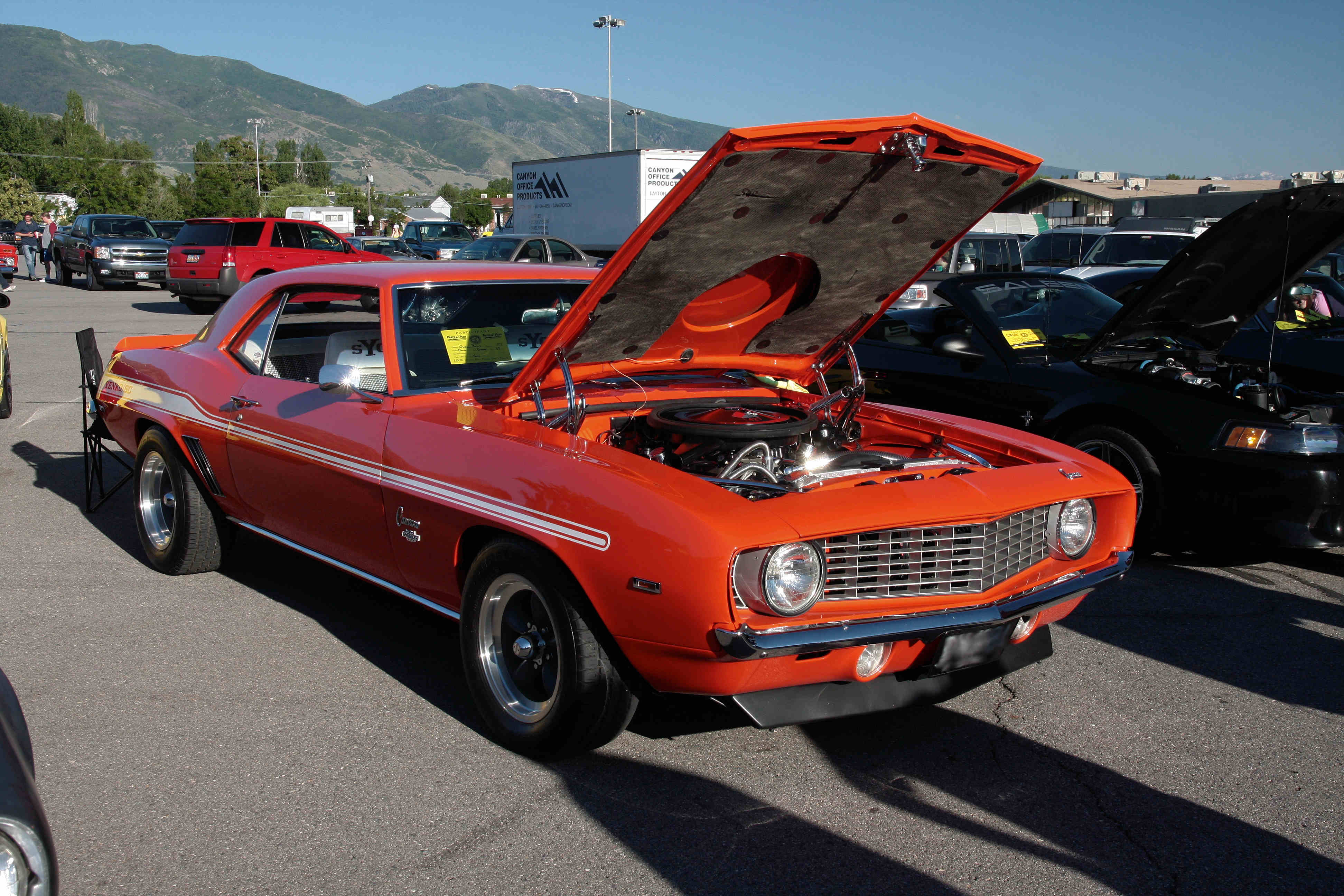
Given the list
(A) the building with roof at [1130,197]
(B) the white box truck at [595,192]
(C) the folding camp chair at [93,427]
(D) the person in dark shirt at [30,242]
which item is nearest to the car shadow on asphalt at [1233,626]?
(C) the folding camp chair at [93,427]

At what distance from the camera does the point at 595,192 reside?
77.7 feet

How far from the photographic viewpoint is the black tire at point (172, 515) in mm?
4820

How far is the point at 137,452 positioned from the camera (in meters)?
5.24

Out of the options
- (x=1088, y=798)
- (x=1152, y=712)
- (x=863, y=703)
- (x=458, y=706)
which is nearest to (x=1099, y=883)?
(x=1088, y=798)

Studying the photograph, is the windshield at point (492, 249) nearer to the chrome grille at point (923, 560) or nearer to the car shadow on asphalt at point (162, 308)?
the car shadow on asphalt at point (162, 308)

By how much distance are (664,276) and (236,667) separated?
2.19 m

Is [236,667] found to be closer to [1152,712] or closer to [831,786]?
[831,786]

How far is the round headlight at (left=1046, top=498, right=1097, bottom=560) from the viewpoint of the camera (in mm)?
3354

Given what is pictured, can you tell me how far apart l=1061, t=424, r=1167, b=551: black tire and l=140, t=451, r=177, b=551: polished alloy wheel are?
4673mm

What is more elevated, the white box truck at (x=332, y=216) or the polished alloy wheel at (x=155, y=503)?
the white box truck at (x=332, y=216)

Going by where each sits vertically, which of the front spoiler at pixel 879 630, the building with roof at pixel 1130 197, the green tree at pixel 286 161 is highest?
the green tree at pixel 286 161

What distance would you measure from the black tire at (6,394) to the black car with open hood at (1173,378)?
282 inches

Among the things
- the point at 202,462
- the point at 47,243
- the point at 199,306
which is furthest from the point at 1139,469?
the point at 47,243

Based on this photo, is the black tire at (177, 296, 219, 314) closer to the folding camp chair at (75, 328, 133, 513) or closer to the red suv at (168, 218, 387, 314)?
the red suv at (168, 218, 387, 314)
